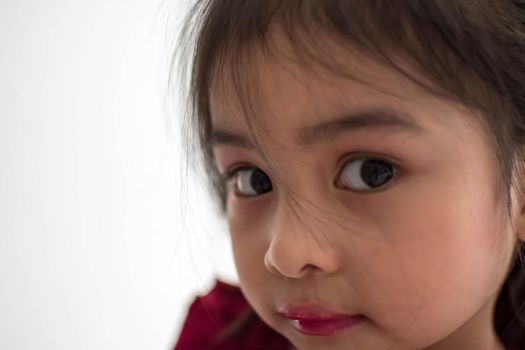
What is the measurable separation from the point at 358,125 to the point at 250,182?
0.14 metres

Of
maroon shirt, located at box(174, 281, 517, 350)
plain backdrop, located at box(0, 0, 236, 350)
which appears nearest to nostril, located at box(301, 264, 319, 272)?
maroon shirt, located at box(174, 281, 517, 350)

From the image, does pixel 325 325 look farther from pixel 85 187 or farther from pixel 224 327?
pixel 85 187

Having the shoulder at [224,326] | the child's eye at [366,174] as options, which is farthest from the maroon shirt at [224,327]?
the child's eye at [366,174]

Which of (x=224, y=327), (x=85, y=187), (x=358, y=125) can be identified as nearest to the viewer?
(x=358, y=125)

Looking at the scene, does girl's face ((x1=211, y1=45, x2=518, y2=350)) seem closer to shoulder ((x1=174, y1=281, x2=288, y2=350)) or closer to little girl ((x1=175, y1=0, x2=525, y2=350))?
little girl ((x1=175, y1=0, x2=525, y2=350))

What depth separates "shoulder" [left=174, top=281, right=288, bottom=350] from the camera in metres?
0.82

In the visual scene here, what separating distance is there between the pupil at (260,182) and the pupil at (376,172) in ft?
0.30

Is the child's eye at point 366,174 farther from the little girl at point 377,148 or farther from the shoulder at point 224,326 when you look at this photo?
the shoulder at point 224,326

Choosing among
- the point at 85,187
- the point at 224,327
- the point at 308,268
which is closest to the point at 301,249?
the point at 308,268

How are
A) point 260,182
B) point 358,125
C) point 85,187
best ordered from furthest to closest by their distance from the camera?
1. point 85,187
2. point 260,182
3. point 358,125

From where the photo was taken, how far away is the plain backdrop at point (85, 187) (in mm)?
1034

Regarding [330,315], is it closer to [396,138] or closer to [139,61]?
[396,138]

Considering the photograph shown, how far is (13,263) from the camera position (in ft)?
3.41

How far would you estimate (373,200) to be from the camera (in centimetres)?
59
